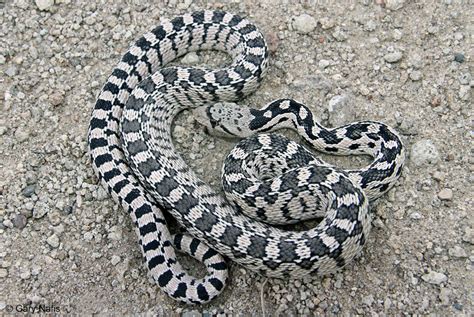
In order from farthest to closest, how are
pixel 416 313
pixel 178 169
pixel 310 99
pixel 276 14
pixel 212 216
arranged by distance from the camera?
pixel 276 14 → pixel 310 99 → pixel 178 169 → pixel 212 216 → pixel 416 313

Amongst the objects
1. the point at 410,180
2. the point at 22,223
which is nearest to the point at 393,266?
the point at 410,180

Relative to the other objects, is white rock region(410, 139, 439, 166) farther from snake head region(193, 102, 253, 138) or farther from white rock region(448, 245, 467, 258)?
snake head region(193, 102, 253, 138)

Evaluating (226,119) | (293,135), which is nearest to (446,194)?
(293,135)

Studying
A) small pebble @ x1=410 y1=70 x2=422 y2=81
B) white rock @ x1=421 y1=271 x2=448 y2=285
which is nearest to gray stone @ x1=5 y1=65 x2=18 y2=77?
small pebble @ x1=410 y1=70 x2=422 y2=81

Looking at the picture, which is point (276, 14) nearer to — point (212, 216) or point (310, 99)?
point (310, 99)

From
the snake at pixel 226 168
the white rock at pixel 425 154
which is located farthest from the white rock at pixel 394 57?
the white rock at pixel 425 154

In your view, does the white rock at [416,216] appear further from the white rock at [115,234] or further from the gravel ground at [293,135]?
the white rock at [115,234]

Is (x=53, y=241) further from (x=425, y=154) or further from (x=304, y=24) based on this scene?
(x=425, y=154)
